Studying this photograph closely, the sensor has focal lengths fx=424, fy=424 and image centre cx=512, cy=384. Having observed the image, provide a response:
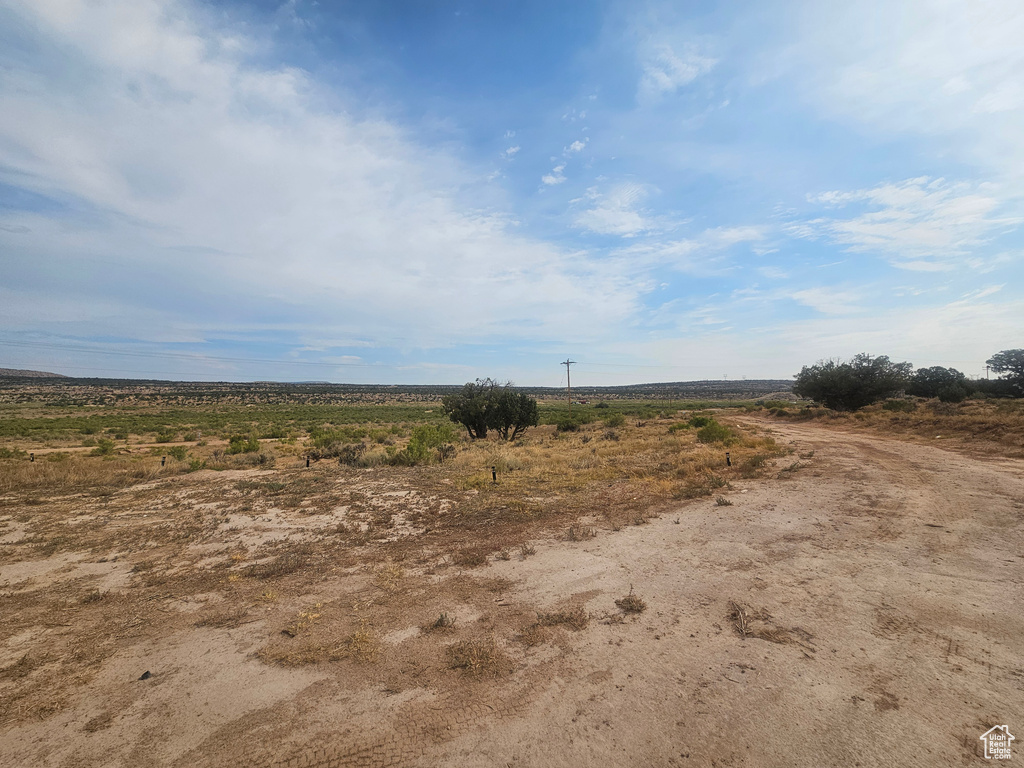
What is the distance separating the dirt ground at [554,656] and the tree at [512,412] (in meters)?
20.7

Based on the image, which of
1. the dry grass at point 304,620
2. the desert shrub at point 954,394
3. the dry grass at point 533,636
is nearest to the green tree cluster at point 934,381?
the desert shrub at point 954,394

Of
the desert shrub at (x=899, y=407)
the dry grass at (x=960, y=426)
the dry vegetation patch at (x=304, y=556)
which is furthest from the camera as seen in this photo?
the desert shrub at (x=899, y=407)

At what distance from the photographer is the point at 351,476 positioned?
601 inches

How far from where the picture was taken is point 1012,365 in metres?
47.5

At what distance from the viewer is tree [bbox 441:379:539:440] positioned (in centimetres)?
2911

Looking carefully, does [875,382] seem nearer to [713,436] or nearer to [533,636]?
[713,436]

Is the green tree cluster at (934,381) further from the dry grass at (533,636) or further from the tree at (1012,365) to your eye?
the dry grass at (533,636)

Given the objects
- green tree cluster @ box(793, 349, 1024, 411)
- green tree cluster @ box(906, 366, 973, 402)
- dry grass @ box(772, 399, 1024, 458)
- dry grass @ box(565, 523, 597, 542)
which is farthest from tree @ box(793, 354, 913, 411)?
dry grass @ box(565, 523, 597, 542)

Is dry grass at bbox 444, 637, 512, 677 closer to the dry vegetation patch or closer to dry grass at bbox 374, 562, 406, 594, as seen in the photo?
the dry vegetation patch

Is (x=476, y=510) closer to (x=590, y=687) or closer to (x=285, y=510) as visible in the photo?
(x=285, y=510)

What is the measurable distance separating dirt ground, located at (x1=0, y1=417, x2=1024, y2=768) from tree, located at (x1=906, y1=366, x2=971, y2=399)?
61.5 m

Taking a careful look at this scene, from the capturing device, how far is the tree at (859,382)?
1534 inches

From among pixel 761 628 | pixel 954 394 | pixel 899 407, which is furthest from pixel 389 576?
pixel 954 394

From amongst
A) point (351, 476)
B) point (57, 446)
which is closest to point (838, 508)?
point (351, 476)
